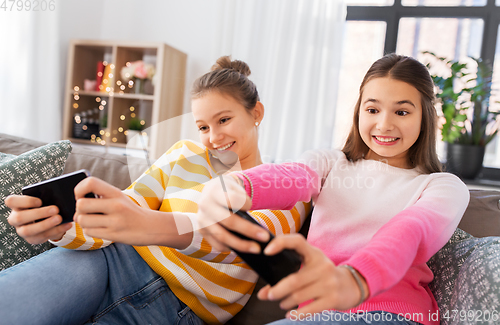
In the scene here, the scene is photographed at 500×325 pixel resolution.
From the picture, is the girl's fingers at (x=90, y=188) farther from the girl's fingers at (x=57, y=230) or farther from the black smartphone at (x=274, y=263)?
the black smartphone at (x=274, y=263)

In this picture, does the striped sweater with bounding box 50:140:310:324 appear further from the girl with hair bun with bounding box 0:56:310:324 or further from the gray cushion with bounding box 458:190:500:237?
the gray cushion with bounding box 458:190:500:237

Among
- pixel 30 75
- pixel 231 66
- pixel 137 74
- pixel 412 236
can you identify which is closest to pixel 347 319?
pixel 412 236

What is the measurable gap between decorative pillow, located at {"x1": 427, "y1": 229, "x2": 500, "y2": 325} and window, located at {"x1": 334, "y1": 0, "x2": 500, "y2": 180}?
1673 millimetres

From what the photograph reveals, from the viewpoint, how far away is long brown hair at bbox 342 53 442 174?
2.84 ft

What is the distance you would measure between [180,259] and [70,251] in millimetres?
257

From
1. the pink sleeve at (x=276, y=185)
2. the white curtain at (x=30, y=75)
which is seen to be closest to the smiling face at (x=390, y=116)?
the pink sleeve at (x=276, y=185)

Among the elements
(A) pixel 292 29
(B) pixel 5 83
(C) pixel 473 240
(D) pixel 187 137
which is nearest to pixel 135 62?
(B) pixel 5 83

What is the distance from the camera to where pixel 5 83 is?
2.31 meters

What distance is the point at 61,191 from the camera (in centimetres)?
64

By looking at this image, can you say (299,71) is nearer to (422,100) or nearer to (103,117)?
(103,117)

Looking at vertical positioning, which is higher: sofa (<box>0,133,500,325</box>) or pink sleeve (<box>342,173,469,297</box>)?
pink sleeve (<box>342,173,469,297</box>)

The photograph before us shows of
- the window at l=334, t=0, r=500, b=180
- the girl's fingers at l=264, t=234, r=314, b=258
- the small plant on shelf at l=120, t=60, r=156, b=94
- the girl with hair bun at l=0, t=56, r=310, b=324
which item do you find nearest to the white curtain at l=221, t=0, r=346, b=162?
the window at l=334, t=0, r=500, b=180

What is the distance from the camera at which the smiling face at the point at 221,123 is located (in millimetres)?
966

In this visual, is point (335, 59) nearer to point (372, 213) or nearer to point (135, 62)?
point (135, 62)
